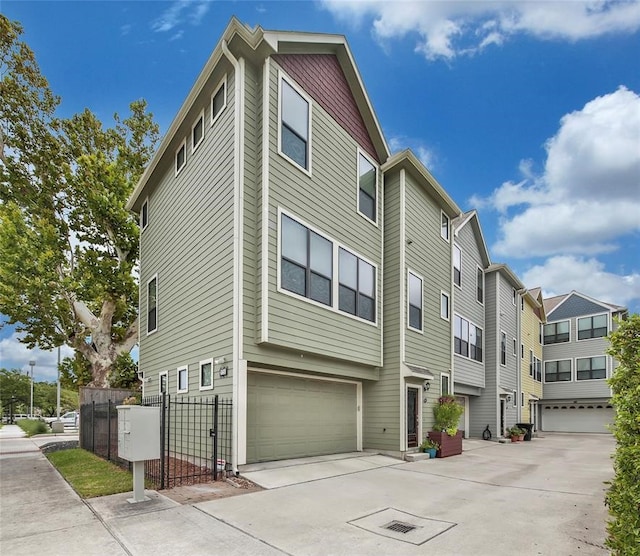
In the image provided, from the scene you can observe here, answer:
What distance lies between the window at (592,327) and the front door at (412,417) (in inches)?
919

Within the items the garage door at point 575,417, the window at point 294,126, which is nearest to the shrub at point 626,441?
the window at point 294,126

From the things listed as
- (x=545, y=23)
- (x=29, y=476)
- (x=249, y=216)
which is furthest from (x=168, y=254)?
(x=545, y=23)

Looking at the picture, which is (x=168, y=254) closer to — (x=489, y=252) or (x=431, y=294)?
(x=431, y=294)

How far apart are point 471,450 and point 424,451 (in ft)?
12.3

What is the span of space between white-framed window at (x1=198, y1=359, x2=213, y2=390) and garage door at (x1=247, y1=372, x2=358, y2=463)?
2.95 ft

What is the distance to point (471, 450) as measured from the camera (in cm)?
1547

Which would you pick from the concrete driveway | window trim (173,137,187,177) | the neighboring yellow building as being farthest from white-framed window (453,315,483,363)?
window trim (173,137,187,177)

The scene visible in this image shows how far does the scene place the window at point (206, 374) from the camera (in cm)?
973

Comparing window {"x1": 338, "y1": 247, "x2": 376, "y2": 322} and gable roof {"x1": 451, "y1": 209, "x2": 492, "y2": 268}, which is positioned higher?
gable roof {"x1": 451, "y1": 209, "x2": 492, "y2": 268}

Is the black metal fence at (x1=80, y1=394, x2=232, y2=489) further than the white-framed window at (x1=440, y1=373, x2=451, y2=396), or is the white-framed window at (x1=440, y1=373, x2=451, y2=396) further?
the white-framed window at (x1=440, y1=373, x2=451, y2=396)

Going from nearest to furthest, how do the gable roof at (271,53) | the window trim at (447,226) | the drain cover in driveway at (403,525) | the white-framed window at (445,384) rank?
the drain cover in driveway at (403,525) < the gable roof at (271,53) < the white-framed window at (445,384) < the window trim at (447,226)

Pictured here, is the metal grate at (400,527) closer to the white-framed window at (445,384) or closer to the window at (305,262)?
the window at (305,262)

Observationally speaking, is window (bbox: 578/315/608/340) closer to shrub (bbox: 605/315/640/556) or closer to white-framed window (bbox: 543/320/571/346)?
white-framed window (bbox: 543/320/571/346)

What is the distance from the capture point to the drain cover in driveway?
5.25 meters
